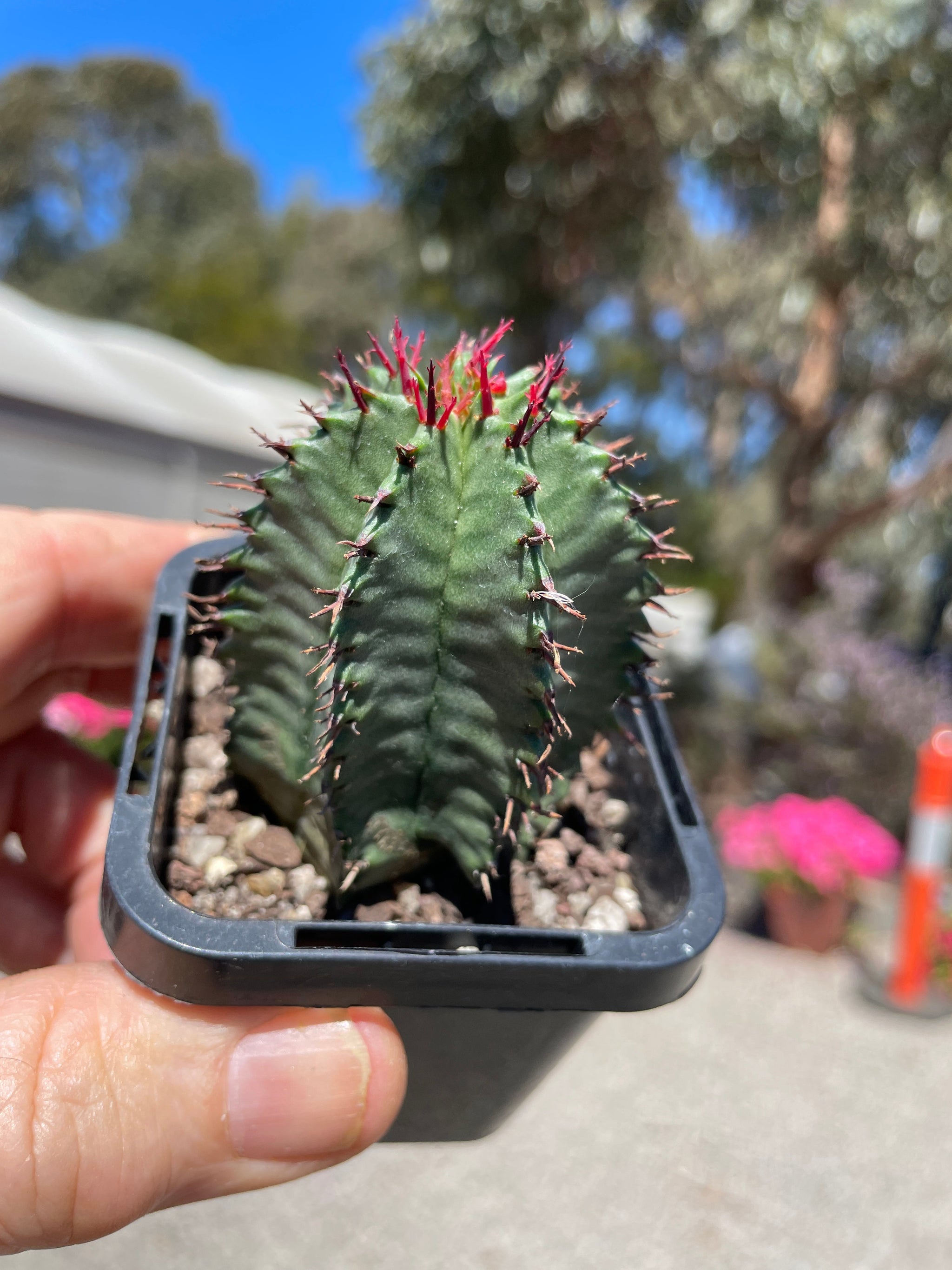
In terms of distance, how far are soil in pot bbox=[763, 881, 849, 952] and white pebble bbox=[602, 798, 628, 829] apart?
276 cm

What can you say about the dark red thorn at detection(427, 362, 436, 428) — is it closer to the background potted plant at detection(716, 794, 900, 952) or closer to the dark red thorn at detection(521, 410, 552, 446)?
the dark red thorn at detection(521, 410, 552, 446)

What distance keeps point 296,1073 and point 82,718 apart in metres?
2.03

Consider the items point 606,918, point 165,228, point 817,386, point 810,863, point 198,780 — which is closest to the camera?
point 606,918

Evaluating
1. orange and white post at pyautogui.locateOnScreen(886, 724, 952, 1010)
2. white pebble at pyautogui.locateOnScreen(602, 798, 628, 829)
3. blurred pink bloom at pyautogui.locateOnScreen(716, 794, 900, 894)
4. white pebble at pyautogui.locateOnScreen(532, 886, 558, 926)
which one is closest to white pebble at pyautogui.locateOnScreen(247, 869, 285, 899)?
white pebble at pyautogui.locateOnScreen(532, 886, 558, 926)

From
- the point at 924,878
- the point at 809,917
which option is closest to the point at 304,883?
the point at 924,878

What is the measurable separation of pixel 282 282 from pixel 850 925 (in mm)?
17077

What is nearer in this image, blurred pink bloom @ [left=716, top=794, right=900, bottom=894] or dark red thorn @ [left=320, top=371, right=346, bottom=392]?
dark red thorn @ [left=320, top=371, right=346, bottom=392]

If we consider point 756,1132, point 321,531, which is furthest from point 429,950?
point 756,1132

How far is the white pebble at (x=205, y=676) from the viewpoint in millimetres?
973

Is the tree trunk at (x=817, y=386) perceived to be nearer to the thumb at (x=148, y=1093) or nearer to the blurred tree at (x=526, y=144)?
the blurred tree at (x=526, y=144)

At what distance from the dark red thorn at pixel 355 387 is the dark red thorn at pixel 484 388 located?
3.3 inches

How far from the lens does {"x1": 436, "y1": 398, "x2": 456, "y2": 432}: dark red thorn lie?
0.64 meters

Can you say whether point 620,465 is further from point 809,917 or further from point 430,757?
point 809,917

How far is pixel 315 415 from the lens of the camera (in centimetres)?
66
